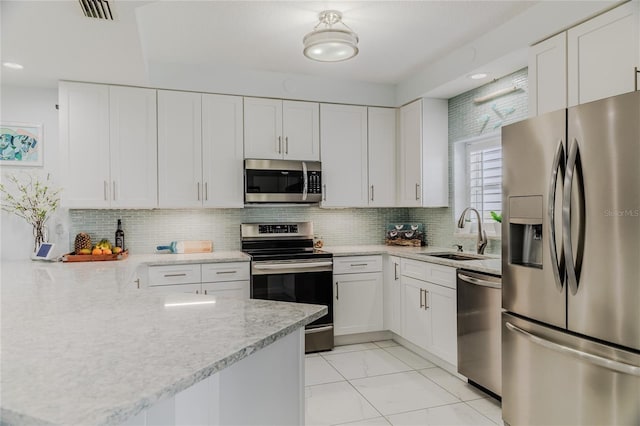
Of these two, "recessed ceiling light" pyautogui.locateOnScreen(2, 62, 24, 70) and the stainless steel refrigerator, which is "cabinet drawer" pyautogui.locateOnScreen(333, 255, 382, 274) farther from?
"recessed ceiling light" pyautogui.locateOnScreen(2, 62, 24, 70)

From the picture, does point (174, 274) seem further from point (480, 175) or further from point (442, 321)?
point (480, 175)

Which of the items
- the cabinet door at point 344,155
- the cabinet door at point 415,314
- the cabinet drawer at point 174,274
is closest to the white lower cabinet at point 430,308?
the cabinet door at point 415,314

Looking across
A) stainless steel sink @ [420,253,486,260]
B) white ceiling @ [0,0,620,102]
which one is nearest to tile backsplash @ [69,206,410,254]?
stainless steel sink @ [420,253,486,260]

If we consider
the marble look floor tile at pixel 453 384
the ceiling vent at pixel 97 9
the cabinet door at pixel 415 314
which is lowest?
the marble look floor tile at pixel 453 384

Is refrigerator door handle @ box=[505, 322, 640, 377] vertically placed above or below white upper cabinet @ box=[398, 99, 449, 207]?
below

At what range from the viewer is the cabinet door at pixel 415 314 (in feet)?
11.3

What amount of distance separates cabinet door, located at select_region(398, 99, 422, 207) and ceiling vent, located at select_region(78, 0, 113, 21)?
2779 millimetres

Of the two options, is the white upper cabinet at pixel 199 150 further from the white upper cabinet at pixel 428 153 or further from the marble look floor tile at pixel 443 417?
the marble look floor tile at pixel 443 417

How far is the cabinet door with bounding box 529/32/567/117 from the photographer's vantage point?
8.15 ft

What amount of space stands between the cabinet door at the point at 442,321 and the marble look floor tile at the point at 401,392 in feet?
0.81

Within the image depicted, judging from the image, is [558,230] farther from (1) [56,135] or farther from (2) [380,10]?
(1) [56,135]

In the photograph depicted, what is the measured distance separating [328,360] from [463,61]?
2707mm

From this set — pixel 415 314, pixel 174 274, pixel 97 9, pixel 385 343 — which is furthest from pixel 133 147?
pixel 385 343

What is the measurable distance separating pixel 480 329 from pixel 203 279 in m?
2.17
